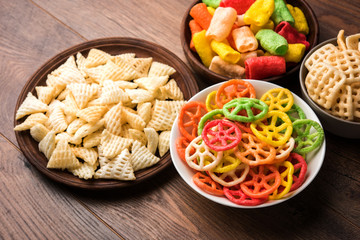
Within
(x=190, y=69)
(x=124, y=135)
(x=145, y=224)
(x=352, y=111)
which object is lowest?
(x=145, y=224)

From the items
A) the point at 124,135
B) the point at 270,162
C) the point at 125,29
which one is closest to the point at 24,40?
the point at 125,29

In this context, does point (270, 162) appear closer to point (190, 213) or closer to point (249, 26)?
point (190, 213)

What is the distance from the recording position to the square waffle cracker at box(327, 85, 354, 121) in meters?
0.86

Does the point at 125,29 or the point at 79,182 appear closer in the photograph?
the point at 79,182

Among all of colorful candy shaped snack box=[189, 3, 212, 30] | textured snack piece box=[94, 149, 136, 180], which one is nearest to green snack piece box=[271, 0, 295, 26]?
colorful candy shaped snack box=[189, 3, 212, 30]

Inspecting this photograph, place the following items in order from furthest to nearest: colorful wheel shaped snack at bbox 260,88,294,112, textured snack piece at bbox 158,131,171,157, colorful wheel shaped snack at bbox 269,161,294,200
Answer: textured snack piece at bbox 158,131,171,157 < colorful wheel shaped snack at bbox 260,88,294,112 < colorful wheel shaped snack at bbox 269,161,294,200

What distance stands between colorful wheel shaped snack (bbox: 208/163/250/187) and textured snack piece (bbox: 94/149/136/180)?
24 centimetres

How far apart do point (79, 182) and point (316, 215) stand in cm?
64

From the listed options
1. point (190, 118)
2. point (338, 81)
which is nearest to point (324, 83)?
point (338, 81)

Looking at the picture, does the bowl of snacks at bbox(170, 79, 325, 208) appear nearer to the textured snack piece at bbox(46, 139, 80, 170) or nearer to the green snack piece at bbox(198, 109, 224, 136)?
the green snack piece at bbox(198, 109, 224, 136)

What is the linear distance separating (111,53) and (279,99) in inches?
24.2

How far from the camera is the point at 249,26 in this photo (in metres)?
1.12

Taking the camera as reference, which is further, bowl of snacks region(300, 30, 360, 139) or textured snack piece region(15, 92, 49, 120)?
textured snack piece region(15, 92, 49, 120)

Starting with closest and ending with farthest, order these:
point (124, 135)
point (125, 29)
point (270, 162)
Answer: point (270, 162)
point (124, 135)
point (125, 29)
